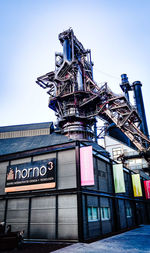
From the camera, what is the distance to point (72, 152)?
16.2 metres

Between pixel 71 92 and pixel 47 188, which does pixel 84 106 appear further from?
pixel 47 188

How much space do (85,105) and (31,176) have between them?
70.7 ft

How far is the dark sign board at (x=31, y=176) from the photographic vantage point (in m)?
16.2

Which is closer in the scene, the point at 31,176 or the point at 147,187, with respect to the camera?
the point at 31,176

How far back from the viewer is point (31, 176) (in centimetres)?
1717

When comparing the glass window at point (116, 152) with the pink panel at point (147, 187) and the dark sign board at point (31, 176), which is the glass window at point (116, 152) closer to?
the pink panel at point (147, 187)

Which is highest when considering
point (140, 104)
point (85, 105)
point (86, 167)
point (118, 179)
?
point (140, 104)

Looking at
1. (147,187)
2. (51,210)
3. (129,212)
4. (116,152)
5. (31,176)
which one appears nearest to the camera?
(51,210)

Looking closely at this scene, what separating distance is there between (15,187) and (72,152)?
21.6ft

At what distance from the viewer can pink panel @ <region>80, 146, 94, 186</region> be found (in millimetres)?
14453

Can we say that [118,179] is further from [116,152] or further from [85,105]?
[116,152]

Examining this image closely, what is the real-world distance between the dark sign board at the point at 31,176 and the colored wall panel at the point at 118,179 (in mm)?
8042

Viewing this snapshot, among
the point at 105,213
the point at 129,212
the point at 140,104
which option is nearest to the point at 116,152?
the point at 140,104

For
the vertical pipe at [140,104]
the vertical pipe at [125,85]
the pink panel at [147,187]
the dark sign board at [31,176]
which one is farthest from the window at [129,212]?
the vertical pipe at [125,85]
